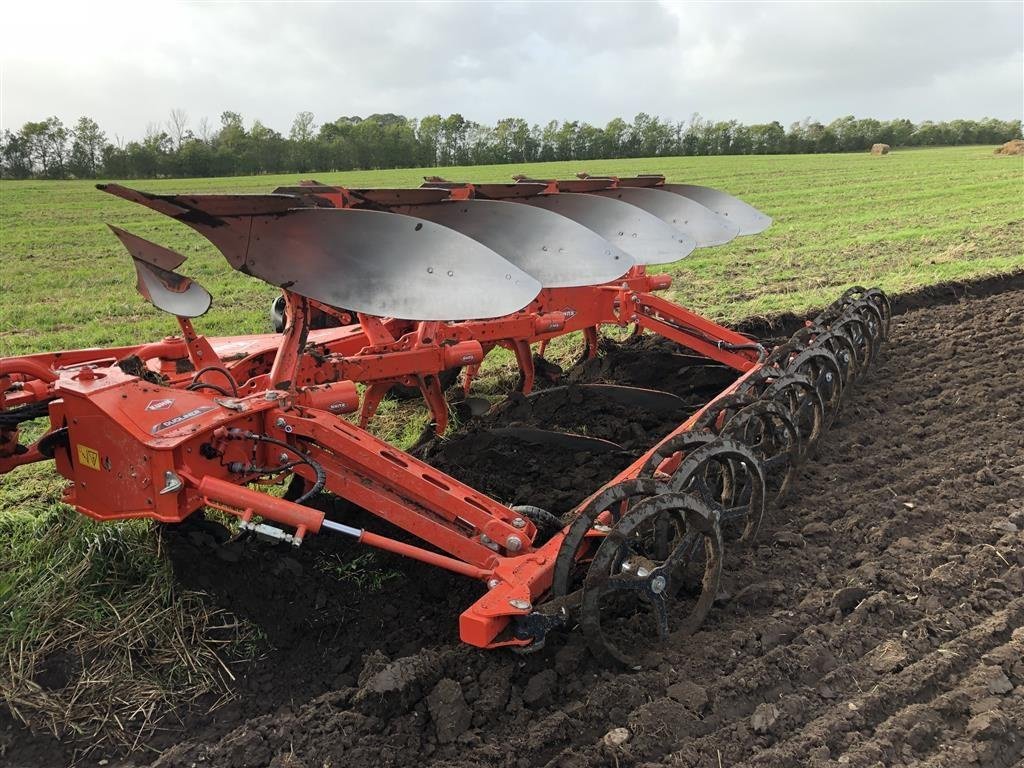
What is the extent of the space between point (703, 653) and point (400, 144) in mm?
50901

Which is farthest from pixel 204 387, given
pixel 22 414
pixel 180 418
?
pixel 22 414

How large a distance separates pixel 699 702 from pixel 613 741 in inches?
14.1

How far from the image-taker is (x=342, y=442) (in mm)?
3160

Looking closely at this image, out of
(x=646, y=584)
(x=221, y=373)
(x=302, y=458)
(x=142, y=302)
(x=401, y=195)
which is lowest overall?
(x=142, y=302)

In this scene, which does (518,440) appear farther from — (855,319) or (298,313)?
(855,319)

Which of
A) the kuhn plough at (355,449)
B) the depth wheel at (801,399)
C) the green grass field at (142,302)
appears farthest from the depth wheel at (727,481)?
the green grass field at (142,302)

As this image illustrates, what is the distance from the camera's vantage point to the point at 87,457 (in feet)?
9.91

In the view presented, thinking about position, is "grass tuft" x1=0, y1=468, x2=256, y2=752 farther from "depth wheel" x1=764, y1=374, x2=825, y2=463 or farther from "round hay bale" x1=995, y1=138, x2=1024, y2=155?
"round hay bale" x1=995, y1=138, x2=1024, y2=155

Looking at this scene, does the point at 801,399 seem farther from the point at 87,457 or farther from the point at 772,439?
the point at 87,457

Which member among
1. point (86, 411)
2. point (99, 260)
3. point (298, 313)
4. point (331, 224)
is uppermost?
point (331, 224)

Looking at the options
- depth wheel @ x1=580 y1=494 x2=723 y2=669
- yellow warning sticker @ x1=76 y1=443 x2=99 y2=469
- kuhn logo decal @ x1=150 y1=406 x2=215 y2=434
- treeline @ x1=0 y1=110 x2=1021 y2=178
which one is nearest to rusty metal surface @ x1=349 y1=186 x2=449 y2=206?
kuhn logo decal @ x1=150 y1=406 x2=215 y2=434

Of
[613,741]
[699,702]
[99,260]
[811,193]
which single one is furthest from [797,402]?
[811,193]

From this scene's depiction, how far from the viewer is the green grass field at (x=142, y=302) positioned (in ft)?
10.4

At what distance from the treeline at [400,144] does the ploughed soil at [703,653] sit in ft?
158
